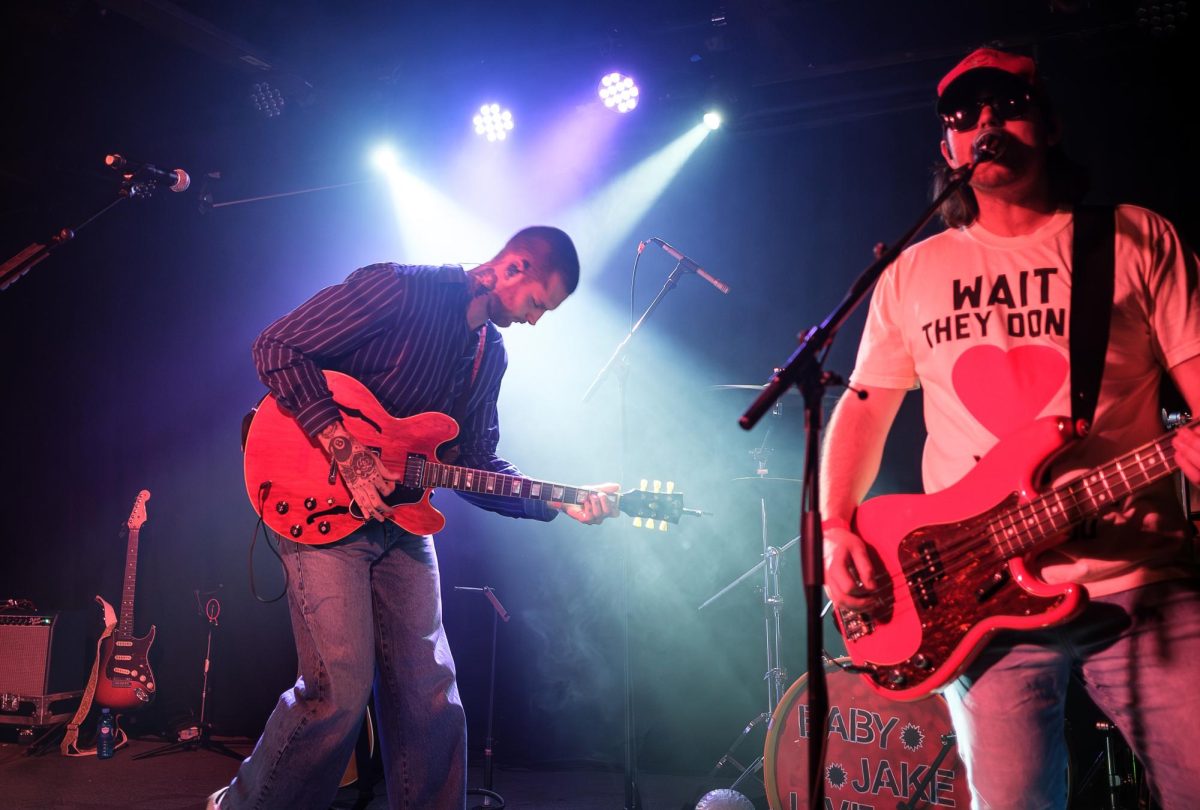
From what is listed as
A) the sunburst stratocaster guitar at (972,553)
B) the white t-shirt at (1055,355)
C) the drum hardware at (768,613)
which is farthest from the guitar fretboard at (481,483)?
the white t-shirt at (1055,355)

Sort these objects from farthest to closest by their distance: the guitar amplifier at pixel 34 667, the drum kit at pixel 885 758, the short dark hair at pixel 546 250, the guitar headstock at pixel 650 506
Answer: the guitar amplifier at pixel 34 667 → the guitar headstock at pixel 650 506 → the short dark hair at pixel 546 250 → the drum kit at pixel 885 758

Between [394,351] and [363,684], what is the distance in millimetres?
1427

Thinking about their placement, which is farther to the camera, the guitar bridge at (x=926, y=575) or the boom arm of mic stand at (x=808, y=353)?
the guitar bridge at (x=926, y=575)

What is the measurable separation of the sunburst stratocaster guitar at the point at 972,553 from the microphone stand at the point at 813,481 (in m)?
0.49

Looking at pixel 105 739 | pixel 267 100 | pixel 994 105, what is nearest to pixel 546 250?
pixel 994 105

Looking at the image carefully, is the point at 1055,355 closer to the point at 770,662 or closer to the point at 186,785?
the point at 770,662

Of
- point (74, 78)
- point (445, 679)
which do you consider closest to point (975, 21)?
point (445, 679)

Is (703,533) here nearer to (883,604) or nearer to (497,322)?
(497,322)

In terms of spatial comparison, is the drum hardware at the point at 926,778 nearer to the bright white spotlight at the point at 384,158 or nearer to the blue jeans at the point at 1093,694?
the blue jeans at the point at 1093,694

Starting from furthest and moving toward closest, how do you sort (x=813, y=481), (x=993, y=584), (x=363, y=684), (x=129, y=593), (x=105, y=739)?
(x=129, y=593), (x=105, y=739), (x=363, y=684), (x=993, y=584), (x=813, y=481)

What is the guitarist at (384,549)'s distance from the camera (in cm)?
319

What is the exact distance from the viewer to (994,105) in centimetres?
226

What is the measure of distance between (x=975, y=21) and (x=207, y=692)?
7583 mm

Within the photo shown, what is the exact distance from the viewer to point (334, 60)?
695cm
